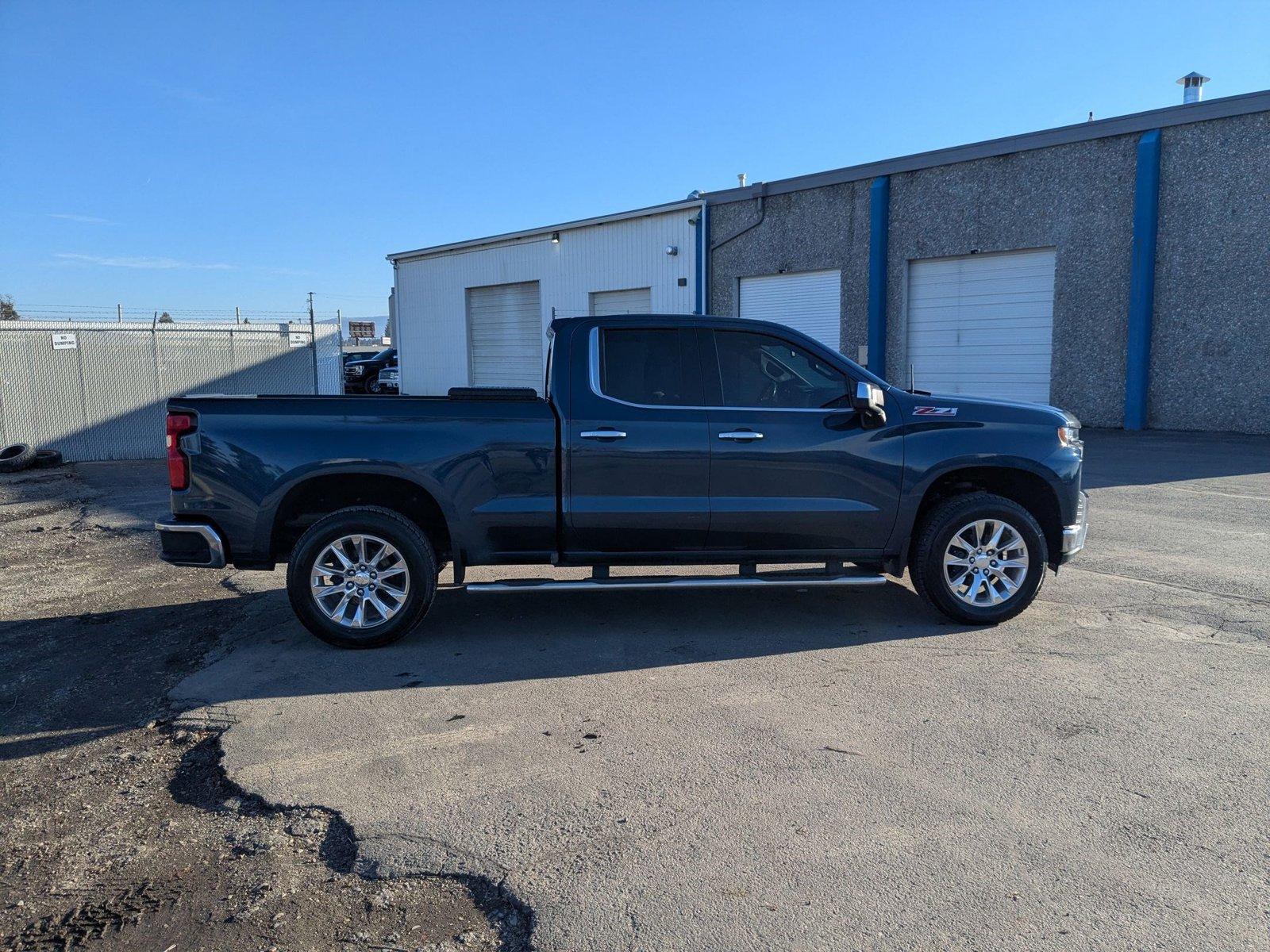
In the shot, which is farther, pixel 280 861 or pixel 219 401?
pixel 219 401

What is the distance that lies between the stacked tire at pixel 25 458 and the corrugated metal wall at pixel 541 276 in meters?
8.28

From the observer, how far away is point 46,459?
55.4 feet

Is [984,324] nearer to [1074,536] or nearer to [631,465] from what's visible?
[1074,536]

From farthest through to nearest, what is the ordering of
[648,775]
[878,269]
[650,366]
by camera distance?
1. [878,269]
2. [650,366]
3. [648,775]

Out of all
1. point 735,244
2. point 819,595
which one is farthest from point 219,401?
point 735,244

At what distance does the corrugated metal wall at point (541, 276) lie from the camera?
25984 mm

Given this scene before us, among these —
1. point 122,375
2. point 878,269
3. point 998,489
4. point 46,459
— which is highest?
point 878,269

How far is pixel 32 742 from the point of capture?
4.60 metres

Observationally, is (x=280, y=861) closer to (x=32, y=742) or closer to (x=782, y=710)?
(x=32, y=742)

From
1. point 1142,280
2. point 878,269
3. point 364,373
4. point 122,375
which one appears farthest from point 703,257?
point 364,373

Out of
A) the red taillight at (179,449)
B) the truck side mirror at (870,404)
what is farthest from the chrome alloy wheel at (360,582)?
the truck side mirror at (870,404)

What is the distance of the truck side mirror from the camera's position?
19.9ft

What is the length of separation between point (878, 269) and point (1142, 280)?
5508 mm

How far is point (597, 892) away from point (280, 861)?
1.14 m
